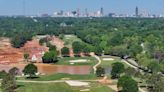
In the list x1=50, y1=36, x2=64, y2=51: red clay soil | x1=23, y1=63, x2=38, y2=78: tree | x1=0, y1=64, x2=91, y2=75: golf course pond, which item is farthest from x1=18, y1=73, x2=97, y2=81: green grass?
x1=50, y1=36, x2=64, y2=51: red clay soil

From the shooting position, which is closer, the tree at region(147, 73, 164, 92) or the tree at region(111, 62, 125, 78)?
the tree at region(147, 73, 164, 92)

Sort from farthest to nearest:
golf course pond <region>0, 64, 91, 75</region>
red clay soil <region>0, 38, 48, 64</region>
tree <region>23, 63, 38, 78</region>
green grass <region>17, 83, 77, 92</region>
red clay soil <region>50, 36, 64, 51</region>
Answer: red clay soil <region>50, 36, 64, 51</region> < red clay soil <region>0, 38, 48, 64</region> < golf course pond <region>0, 64, 91, 75</region> < tree <region>23, 63, 38, 78</region> < green grass <region>17, 83, 77, 92</region>

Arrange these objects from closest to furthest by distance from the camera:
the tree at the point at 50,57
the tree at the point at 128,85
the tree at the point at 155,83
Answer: the tree at the point at 155,83 → the tree at the point at 128,85 → the tree at the point at 50,57

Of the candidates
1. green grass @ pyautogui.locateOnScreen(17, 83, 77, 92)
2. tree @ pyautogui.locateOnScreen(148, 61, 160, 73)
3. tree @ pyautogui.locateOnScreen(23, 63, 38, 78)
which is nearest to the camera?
green grass @ pyautogui.locateOnScreen(17, 83, 77, 92)

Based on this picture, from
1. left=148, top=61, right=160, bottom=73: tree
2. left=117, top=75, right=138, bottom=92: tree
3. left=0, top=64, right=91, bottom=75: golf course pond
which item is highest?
left=117, top=75, right=138, bottom=92: tree

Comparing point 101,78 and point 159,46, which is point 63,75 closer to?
point 101,78

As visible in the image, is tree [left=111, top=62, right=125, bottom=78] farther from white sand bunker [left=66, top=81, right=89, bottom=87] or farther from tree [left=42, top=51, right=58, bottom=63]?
tree [left=42, top=51, right=58, bottom=63]

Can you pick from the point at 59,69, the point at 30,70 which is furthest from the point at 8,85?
the point at 59,69

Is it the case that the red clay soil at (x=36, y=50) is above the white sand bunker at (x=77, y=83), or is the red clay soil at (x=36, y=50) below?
above

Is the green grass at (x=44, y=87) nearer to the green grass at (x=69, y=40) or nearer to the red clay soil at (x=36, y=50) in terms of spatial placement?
the red clay soil at (x=36, y=50)

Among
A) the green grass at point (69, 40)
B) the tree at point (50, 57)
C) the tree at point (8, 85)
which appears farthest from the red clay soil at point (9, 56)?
the tree at point (8, 85)

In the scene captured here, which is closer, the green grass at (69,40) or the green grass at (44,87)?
the green grass at (44,87)

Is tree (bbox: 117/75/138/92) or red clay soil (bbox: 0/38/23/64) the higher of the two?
tree (bbox: 117/75/138/92)
